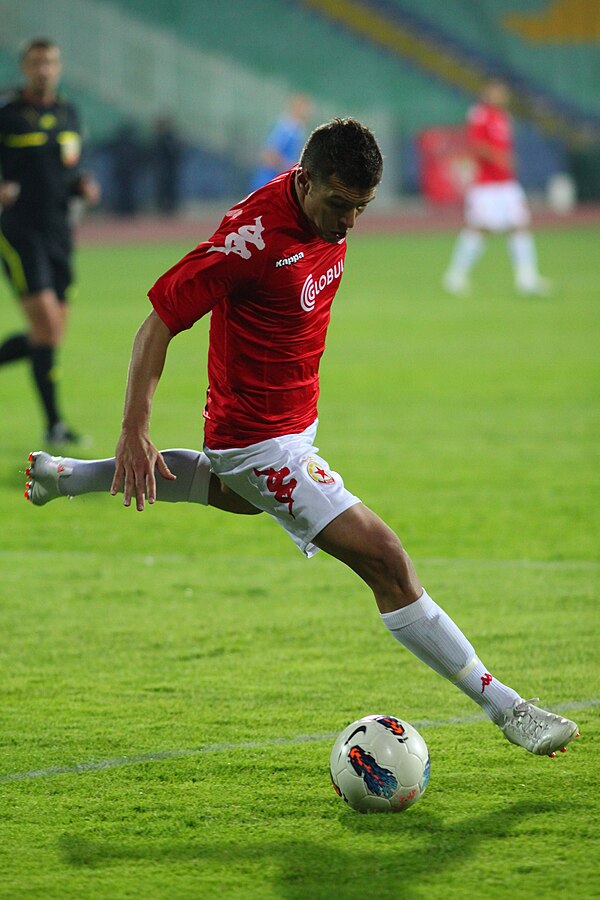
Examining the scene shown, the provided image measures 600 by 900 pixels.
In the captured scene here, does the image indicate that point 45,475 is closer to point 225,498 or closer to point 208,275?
point 225,498

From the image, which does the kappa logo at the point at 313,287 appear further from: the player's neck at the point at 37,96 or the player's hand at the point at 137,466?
the player's neck at the point at 37,96

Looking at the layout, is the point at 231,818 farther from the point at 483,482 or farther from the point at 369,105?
the point at 369,105

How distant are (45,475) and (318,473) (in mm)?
1213

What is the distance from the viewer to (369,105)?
126 feet

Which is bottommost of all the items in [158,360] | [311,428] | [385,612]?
[385,612]

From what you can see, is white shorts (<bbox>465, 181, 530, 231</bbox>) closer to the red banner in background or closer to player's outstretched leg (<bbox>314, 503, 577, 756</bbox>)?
player's outstretched leg (<bbox>314, 503, 577, 756</bbox>)

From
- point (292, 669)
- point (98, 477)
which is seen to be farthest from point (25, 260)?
point (292, 669)

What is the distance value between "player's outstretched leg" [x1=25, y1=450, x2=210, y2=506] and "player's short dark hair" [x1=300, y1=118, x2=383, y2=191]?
3.99ft

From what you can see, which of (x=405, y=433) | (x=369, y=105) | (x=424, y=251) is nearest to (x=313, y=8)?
(x=369, y=105)

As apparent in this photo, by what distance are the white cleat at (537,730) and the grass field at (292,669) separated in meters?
0.12

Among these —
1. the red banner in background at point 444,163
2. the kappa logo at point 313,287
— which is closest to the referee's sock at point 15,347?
the kappa logo at point 313,287

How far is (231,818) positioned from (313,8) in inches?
1477

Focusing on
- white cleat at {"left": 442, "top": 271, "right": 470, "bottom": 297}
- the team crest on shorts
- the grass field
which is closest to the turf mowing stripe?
the grass field

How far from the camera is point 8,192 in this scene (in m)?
9.49
